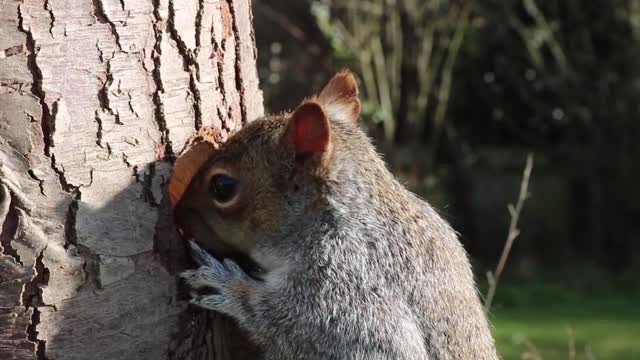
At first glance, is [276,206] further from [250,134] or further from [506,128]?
[506,128]

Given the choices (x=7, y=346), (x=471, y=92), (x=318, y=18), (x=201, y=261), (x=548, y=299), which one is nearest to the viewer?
(x=7, y=346)

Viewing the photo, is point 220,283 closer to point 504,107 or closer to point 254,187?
point 254,187

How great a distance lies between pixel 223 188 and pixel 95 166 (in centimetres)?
45

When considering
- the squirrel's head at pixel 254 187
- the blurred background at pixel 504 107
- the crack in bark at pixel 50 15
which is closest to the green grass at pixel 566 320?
the blurred background at pixel 504 107

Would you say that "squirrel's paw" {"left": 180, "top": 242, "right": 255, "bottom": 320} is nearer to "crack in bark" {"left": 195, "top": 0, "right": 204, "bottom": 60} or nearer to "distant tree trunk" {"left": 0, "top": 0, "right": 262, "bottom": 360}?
"distant tree trunk" {"left": 0, "top": 0, "right": 262, "bottom": 360}

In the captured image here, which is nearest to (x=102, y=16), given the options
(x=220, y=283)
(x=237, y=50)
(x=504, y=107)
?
(x=237, y=50)

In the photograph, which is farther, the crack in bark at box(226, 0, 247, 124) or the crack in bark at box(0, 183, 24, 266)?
the crack in bark at box(226, 0, 247, 124)

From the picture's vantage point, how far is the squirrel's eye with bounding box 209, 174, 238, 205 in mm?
2838

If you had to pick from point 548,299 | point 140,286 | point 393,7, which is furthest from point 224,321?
point 393,7

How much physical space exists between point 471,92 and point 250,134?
6769 mm

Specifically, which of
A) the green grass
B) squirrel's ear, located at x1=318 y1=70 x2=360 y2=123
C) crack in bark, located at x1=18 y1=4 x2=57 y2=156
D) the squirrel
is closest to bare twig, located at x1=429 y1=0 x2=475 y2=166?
the green grass

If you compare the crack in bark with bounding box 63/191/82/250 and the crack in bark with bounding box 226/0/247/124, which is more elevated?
the crack in bark with bounding box 226/0/247/124

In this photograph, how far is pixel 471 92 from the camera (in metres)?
9.46

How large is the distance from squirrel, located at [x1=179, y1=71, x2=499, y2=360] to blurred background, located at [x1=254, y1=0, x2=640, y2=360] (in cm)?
511
